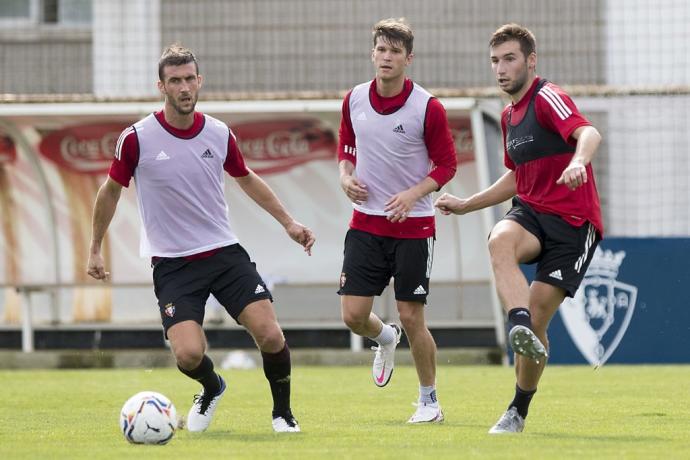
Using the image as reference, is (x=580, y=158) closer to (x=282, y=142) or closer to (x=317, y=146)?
(x=317, y=146)

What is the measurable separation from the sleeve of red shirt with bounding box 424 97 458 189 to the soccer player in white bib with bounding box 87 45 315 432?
1.08 meters

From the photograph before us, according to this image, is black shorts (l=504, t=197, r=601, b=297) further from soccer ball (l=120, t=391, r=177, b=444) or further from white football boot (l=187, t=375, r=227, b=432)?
soccer ball (l=120, t=391, r=177, b=444)

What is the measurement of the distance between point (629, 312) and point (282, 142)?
4.53 meters

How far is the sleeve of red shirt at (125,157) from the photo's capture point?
29.0 feet

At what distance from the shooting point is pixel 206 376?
8.96m

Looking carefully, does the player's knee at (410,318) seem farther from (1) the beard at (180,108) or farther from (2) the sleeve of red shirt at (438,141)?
(1) the beard at (180,108)

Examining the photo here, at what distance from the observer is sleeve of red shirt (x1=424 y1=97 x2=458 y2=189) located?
376 inches

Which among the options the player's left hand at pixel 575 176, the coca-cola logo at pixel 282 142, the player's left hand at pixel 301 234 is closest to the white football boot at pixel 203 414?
the player's left hand at pixel 301 234

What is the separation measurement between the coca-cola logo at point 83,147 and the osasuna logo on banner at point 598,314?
5.71m

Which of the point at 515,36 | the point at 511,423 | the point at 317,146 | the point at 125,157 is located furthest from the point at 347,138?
the point at 317,146

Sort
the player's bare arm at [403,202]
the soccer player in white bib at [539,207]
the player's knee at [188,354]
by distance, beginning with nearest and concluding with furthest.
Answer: the soccer player in white bib at [539,207] → the player's knee at [188,354] → the player's bare arm at [403,202]

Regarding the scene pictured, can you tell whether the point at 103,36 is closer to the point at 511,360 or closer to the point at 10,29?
the point at 10,29

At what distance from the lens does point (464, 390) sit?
1255 cm

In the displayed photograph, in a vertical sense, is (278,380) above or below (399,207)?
below
